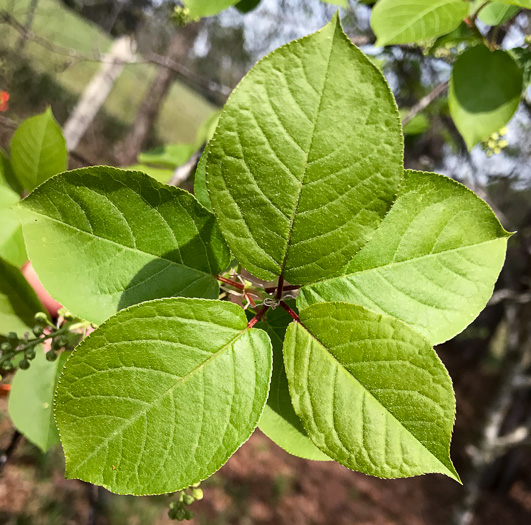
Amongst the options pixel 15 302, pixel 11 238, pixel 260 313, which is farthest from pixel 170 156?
pixel 260 313

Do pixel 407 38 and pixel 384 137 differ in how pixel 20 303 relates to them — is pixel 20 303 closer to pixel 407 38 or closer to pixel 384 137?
pixel 384 137

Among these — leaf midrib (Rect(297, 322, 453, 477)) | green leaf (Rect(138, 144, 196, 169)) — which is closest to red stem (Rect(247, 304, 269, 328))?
leaf midrib (Rect(297, 322, 453, 477))

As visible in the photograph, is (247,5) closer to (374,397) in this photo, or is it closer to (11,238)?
(11,238)

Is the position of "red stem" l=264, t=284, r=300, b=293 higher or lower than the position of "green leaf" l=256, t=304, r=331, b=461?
higher

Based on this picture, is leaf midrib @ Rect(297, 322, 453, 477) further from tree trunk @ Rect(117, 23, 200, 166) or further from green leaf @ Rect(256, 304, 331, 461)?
tree trunk @ Rect(117, 23, 200, 166)

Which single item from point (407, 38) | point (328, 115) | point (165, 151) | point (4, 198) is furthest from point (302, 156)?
point (165, 151)

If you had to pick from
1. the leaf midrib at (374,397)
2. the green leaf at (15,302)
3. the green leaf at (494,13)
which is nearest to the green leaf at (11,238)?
the green leaf at (15,302)

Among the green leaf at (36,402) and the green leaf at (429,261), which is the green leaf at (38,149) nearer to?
the green leaf at (36,402)
